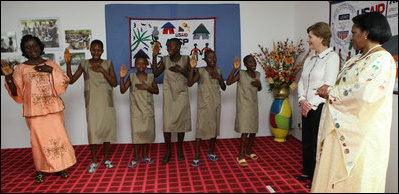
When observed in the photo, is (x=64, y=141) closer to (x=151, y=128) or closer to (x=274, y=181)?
(x=151, y=128)

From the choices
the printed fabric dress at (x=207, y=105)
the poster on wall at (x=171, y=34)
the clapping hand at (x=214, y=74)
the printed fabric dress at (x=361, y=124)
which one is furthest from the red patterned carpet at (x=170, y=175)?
the poster on wall at (x=171, y=34)

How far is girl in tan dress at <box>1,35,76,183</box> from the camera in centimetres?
295

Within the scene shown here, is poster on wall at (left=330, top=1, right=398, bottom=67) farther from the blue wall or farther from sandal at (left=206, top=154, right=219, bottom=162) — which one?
sandal at (left=206, top=154, right=219, bottom=162)

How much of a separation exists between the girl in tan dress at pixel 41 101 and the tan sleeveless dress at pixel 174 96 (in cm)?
116

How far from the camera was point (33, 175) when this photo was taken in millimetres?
3234

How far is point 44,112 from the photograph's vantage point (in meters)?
2.98

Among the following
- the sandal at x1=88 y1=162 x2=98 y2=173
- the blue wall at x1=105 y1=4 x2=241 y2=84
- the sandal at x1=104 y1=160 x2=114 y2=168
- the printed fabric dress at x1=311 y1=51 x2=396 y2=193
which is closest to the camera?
the printed fabric dress at x1=311 y1=51 x2=396 y2=193

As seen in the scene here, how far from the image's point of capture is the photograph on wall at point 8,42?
4086 mm

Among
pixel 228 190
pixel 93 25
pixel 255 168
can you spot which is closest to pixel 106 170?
pixel 228 190

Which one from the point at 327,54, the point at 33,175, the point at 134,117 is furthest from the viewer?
the point at 134,117

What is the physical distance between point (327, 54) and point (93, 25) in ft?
10.6

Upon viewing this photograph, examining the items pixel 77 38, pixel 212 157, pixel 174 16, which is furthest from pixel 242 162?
pixel 77 38

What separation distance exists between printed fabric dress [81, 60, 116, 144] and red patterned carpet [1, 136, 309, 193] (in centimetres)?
46

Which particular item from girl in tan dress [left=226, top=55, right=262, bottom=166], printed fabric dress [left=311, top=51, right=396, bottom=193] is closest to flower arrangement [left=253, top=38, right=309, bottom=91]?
girl in tan dress [left=226, top=55, right=262, bottom=166]
